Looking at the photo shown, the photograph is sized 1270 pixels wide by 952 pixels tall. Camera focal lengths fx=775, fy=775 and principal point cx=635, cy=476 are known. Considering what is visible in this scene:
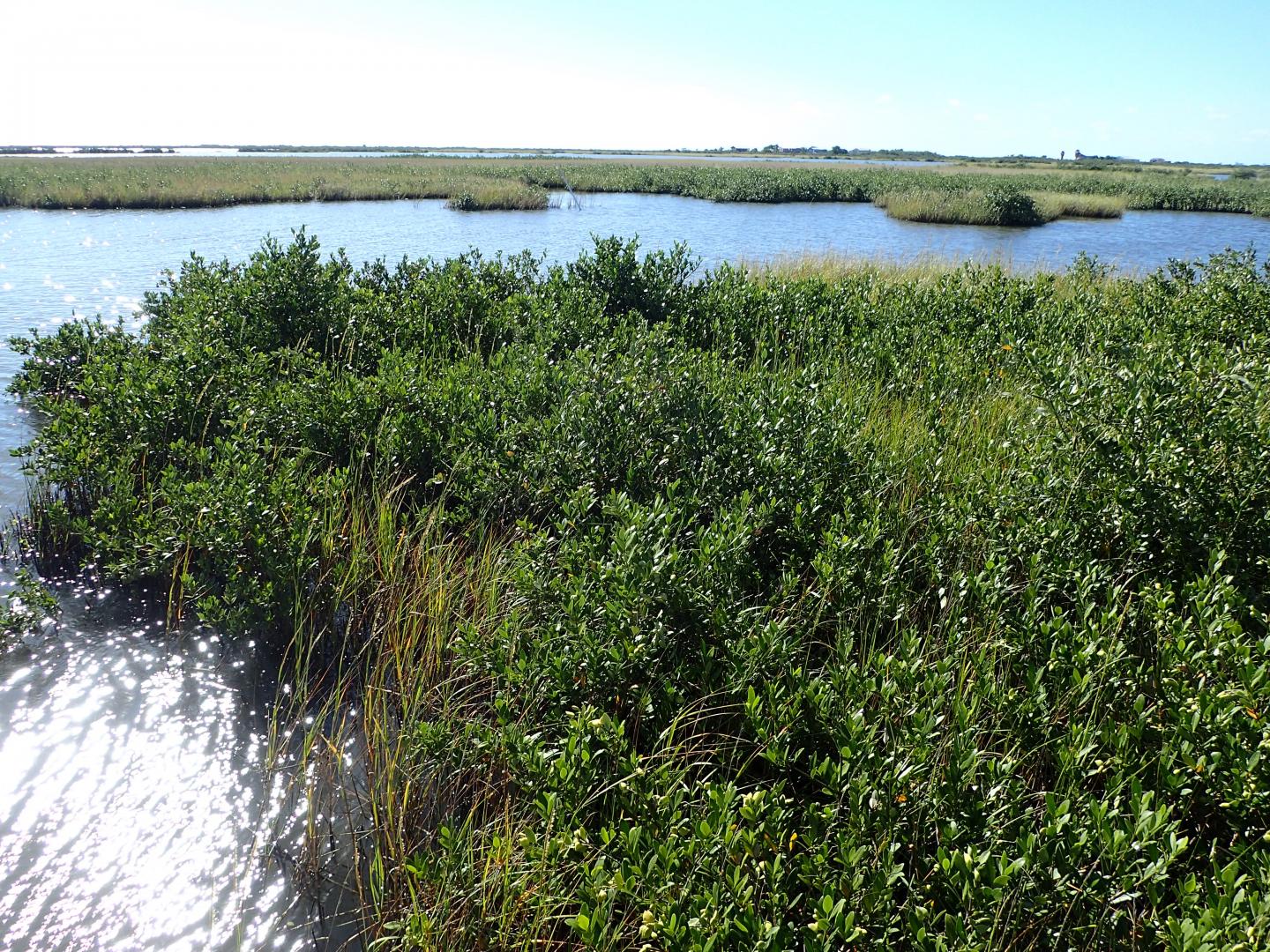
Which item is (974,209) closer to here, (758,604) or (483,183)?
(483,183)

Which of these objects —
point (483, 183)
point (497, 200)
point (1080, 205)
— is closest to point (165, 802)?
point (497, 200)

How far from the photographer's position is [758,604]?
15.7ft

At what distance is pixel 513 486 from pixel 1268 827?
4.58 m

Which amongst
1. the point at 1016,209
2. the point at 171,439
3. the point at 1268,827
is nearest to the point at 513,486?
the point at 171,439

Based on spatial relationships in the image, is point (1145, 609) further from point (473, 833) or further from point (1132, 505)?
point (473, 833)

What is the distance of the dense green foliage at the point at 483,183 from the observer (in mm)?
34344

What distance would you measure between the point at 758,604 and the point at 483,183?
41457 millimetres

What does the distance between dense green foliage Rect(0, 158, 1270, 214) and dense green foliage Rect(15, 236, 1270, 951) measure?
31.8 meters

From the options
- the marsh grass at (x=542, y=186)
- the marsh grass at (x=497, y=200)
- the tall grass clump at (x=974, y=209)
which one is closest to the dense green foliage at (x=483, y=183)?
the marsh grass at (x=542, y=186)

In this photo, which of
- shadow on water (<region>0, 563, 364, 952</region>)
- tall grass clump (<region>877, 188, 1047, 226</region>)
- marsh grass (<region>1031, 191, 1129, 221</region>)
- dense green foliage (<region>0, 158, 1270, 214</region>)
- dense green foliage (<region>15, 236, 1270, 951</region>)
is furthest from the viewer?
marsh grass (<region>1031, 191, 1129, 221</region>)

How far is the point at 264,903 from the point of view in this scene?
3.49m

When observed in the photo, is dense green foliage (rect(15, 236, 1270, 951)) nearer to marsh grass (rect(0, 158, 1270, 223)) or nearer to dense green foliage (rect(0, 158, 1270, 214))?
marsh grass (rect(0, 158, 1270, 223))

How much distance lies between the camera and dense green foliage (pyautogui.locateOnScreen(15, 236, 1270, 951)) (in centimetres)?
277

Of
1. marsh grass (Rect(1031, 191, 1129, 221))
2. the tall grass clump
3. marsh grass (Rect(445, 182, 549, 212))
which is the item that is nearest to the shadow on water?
marsh grass (Rect(445, 182, 549, 212))
